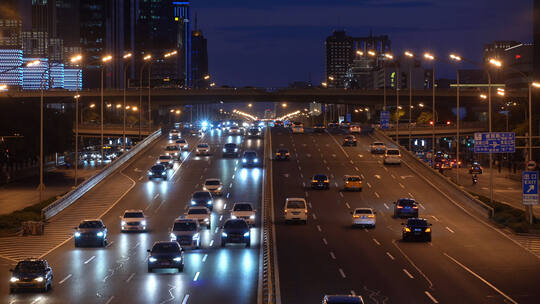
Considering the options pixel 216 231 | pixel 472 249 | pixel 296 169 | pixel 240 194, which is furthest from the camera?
pixel 296 169

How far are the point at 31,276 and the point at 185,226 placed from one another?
12500 millimetres

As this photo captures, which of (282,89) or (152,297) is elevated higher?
(282,89)

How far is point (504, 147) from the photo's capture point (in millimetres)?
54906

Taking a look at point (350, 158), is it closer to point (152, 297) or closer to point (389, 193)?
point (389, 193)

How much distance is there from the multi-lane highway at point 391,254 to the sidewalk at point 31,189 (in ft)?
74.7

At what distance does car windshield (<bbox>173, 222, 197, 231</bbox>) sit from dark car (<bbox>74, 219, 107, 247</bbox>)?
12.4 ft

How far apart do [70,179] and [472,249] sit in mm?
70000

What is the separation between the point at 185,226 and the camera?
41.1 meters

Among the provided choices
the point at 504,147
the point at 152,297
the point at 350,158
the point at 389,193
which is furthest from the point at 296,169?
the point at 152,297

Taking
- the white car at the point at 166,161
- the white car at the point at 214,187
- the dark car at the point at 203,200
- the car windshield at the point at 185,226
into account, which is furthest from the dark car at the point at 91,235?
the white car at the point at 166,161

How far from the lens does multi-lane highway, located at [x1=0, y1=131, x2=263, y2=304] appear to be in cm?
2816

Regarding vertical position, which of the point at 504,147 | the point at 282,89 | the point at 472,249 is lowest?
the point at 472,249

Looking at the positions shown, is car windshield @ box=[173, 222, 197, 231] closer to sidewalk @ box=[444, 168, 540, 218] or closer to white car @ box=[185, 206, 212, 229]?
white car @ box=[185, 206, 212, 229]

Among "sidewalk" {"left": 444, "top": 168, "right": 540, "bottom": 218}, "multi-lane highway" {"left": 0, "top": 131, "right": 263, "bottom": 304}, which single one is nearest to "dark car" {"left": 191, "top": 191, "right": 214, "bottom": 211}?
"multi-lane highway" {"left": 0, "top": 131, "right": 263, "bottom": 304}
